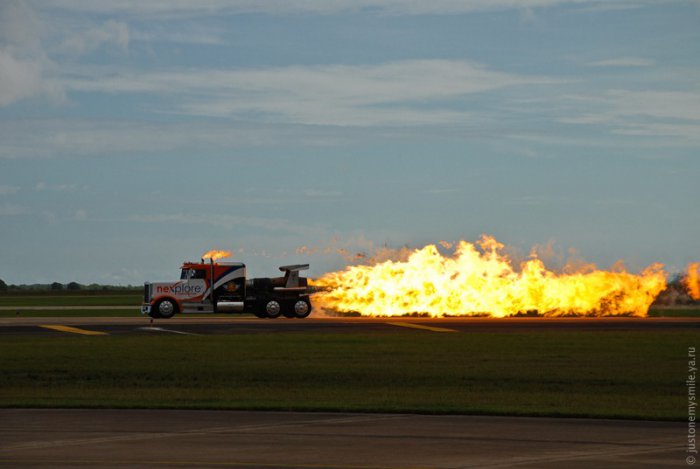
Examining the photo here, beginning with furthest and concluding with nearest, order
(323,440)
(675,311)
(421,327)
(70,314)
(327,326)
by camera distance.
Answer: (675,311)
(70,314)
(327,326)
(421,327)
(323,440)

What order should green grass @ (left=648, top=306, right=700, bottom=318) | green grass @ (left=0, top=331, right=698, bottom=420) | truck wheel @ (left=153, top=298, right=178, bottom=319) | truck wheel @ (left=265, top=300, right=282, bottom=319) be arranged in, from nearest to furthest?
green grass @ (left=0, top=331, right=698, bottom=420) < truck wheel @ (left=153, top=298, right=178, bottom=319) < truck wheel @ (left=265, top=300, right=282, bottom=319) < green grass @ (left=648, top=306, right=700, bottom=318)

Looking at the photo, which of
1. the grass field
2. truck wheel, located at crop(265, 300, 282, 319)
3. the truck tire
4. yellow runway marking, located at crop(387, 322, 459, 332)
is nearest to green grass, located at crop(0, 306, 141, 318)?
the grass field

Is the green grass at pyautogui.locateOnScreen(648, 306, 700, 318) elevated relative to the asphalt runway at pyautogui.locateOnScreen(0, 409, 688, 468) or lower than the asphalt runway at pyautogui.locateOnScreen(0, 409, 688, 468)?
elevated

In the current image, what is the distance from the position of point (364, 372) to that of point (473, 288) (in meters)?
31.7

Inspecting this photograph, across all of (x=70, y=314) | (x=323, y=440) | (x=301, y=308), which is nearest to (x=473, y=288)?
(x=301, y=308)

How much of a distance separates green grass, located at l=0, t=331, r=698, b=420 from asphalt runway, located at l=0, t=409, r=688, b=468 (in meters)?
1.99

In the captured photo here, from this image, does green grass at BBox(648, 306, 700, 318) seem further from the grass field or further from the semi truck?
the semi truck

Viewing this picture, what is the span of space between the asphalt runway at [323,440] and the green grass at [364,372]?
1.99 m

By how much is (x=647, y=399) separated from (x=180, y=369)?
1429 cm

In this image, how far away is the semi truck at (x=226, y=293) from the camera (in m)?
55.4

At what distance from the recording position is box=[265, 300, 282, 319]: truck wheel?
5656cm

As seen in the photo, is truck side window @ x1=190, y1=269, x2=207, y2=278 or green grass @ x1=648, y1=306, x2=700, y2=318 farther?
green grass @ x1=648, y1=306, x2=700, y2=318

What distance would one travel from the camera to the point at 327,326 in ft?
163

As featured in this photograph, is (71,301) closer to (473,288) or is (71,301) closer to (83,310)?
(83,310)
